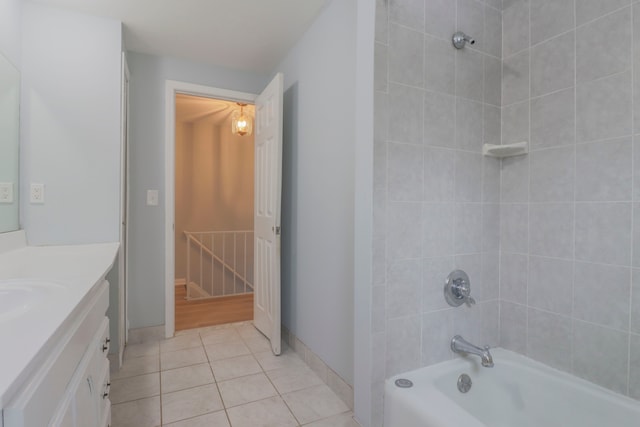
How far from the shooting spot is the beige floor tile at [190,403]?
1680 mm

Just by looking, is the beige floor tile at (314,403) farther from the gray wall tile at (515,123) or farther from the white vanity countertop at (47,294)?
the gray wall tile at (515,123)

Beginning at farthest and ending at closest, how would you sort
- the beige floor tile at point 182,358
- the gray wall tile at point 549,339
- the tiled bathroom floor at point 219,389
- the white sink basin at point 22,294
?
the beige floor tile at point 182,358 → the tiled bathroom floor at point 219,389 → the gray wall tile at point 549,339 → the white sink basin at point 22,294

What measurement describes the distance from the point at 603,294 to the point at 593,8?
126 centimetres

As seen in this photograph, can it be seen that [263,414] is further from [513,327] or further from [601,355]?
[601,355]

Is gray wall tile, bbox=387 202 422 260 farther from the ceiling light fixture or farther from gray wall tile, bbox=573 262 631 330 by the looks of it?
the ceiling light fixture

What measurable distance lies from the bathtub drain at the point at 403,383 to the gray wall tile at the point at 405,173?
822mm

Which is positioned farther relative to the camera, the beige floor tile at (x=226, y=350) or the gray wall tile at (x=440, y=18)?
the beige floor tile at (x=226, y=350)

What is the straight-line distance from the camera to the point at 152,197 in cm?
267

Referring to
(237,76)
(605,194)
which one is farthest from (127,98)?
(605,194)

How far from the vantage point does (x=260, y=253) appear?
9.14 feet

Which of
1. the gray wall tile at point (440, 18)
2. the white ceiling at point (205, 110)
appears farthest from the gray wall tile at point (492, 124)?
the white ceiling at point (205, 110)

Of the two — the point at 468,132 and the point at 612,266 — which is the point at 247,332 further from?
the point at 612,266

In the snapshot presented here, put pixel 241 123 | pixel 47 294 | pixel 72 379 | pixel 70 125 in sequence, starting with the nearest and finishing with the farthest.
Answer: pixel 72 379, pixel 47 294, pixel 70 125, pixel 241 123

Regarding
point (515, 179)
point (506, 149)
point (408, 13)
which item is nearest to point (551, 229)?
point (515, 179)
